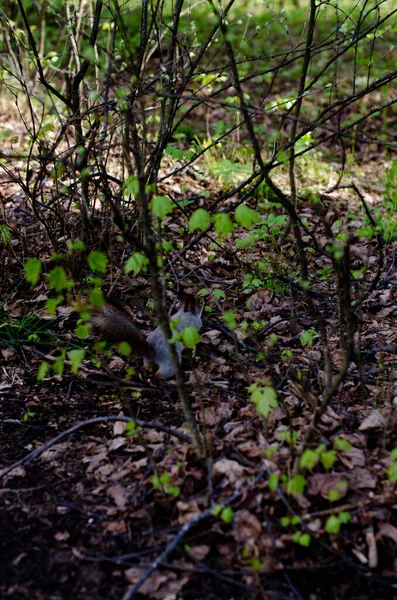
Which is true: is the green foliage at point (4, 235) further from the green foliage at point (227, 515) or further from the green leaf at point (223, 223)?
the green foliage at point (227, 515)

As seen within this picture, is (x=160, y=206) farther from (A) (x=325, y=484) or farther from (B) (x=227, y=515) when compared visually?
(A) (x=325, y=484)

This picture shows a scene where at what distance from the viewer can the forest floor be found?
6.44 ft

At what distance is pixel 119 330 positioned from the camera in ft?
9.93

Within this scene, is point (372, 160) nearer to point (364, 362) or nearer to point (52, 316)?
point (364, 362)

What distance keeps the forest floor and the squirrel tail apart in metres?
0.14

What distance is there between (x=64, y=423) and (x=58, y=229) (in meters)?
1.76

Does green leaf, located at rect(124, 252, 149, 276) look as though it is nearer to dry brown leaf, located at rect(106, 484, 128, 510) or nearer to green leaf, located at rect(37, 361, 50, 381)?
green leaf, located at rect(37, 361, 50, 381)

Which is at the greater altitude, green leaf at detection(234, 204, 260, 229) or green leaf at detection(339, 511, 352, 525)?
green leaf at detection(234, 204, 260, 229)

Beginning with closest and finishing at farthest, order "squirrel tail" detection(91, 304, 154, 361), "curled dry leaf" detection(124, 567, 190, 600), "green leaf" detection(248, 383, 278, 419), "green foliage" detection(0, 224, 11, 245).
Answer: "curled dry leaf" detection(124, 567, 190, 600)
"green leaf" detection(248, 383, 278, 419)
"squirrel tail" detection(91, 304, 154, 361)
"green foliage" detection(0, 224, 11, 245)

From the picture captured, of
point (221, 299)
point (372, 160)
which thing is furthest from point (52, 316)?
point (372, 160)

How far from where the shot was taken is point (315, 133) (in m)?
7.00

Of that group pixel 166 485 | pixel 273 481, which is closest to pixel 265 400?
pixel 273 481

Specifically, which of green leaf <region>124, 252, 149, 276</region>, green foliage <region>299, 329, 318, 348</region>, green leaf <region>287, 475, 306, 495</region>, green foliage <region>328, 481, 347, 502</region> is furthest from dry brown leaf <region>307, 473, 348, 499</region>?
green leaf <region>124, 252, 149, 276</region>

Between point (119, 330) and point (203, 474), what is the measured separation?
1.04 metres
